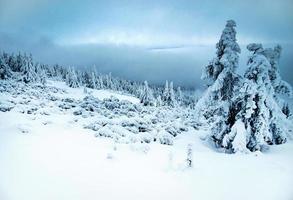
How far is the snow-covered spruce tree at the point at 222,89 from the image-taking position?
12.5 metres

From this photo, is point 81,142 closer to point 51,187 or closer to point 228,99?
point 51,187

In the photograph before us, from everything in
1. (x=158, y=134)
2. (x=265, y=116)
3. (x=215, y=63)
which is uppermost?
(x=215, y=63)

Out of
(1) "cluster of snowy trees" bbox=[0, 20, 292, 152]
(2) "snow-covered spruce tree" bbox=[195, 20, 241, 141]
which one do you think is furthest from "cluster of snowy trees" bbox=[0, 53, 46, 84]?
(1) "cluster of snowy trees" bbox=[0, 20, 292, 152]

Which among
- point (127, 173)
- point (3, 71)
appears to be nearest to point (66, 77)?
point (3, 71)

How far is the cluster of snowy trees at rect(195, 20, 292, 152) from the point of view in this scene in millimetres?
11555

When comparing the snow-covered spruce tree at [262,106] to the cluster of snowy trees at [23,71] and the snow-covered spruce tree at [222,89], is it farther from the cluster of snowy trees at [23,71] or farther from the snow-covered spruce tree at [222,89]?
the cluster of snowy trees at [23,71]

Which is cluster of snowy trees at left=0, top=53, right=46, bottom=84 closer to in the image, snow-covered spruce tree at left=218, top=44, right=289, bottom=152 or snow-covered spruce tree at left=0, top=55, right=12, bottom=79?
snow-covered spruce tree at left=0, top=55, right=12, bottom=79

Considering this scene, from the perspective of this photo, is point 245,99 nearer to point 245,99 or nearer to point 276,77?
point 245,99

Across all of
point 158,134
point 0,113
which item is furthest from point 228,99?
point 0,113

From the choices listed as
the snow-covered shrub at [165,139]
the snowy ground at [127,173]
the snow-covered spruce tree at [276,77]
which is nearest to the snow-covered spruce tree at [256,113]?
the snow-covered spruce tree at [276,77]

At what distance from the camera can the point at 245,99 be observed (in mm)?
12164

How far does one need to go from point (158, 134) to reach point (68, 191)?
7.68 m

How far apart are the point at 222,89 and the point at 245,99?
1.38 metres

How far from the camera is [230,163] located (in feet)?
30.6
